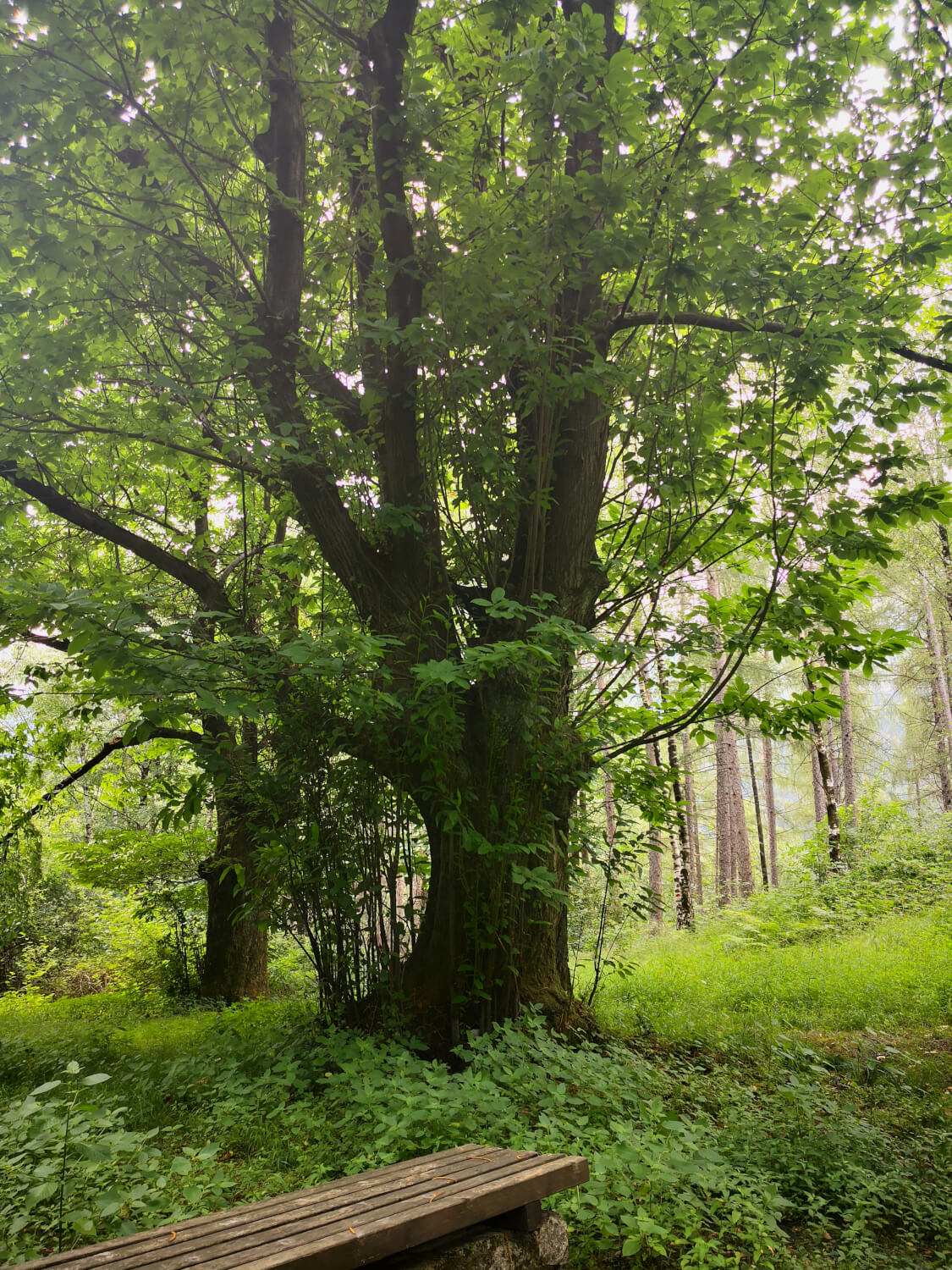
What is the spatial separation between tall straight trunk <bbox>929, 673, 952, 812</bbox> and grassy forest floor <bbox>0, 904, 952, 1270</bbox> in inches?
544

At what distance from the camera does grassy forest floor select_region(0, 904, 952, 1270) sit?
277cm

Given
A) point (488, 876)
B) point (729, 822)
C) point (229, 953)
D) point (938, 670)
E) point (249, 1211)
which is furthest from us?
point (938, 670)

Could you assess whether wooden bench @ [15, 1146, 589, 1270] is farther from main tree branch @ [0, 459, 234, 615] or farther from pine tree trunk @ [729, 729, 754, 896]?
pine tree trunk @ [729, 729, 754, 896]

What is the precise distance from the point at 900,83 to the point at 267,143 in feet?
14.4

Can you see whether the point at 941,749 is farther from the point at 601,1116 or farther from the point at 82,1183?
the point at 82,1183

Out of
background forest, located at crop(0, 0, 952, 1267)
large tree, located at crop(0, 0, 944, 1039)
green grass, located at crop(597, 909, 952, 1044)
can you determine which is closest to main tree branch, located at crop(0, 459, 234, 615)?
background forest, located at crop(0, 0, 952, 1267)

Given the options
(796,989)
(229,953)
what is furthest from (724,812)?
(229,953)

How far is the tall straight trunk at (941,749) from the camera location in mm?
18219

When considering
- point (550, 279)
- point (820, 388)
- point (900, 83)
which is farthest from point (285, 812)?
point (900, 83)

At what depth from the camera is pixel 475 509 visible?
186 inches

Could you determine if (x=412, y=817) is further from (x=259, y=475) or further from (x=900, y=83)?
(x=900, y=83)

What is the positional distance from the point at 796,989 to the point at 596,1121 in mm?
4103

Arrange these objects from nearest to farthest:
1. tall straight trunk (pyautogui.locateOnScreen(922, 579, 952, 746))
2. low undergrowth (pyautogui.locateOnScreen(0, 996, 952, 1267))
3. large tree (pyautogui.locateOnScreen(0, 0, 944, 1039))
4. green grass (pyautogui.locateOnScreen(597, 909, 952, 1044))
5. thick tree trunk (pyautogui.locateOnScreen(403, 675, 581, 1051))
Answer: low undergrowth (pyautogui.locateOnScreen(0, 996, 952, 1267)) → large tree (pyautogui.locateOnScreen(0, 0, 944, 1039)) → thick tree trunk (pyautogui.locateOnScreen(403, 675, 581, 1051)) → green grass (pyautogui.locateOnScreen(597, 909, 952, 1044)) → tall straight trunk (pyautogui.locateOnScreen(922, 579, 952, 746))

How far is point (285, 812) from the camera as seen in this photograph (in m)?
4.59
